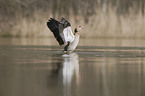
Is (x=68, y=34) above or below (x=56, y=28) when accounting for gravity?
below

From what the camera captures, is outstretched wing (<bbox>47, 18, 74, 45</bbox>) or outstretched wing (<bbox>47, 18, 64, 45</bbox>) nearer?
outstretched wing (<bbox>47, 18, 74, 45</bbox>)

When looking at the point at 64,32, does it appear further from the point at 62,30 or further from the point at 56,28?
the point at 56,28

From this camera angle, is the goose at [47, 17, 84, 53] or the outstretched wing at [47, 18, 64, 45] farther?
the outstretched wing at [47, 18, 64, 45]

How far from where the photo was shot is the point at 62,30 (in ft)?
23.6

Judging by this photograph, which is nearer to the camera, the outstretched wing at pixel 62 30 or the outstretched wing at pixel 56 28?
the outstretched wing at pixel 62 30

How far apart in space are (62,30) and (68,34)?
150 mm

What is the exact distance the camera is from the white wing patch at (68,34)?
23.4 ft

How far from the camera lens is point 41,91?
3266 millimetres

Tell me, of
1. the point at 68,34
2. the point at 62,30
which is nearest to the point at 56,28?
the point at 62,30

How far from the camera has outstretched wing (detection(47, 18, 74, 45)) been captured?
23.4 ft

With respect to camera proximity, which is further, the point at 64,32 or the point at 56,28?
the point at 56,28

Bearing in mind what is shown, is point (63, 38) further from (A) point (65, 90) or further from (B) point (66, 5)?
(B) point (66, 5)

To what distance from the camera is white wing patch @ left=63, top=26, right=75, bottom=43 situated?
281 inches

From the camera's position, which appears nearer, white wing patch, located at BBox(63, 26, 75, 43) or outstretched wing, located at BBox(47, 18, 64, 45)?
white wing patch, located at BBox(63, 26, 75, 43)
